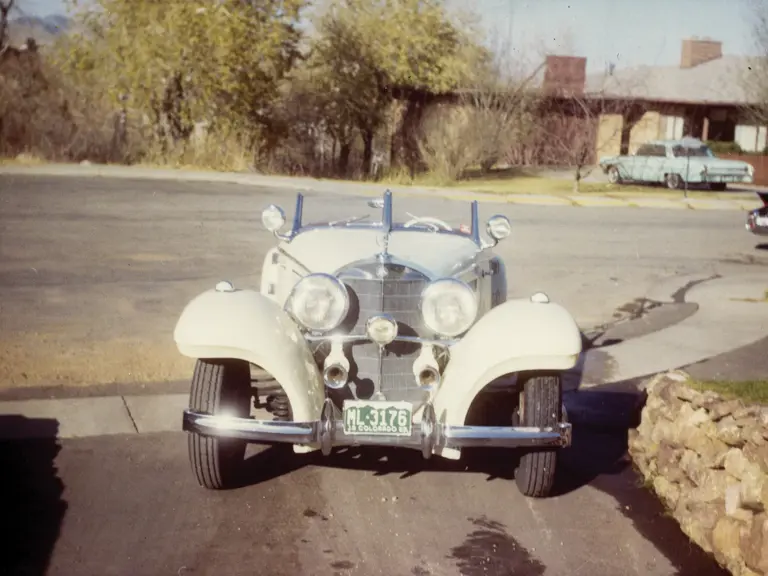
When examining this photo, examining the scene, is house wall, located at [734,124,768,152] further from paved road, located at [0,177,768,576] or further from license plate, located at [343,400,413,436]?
license plate, located at [343,400,413,436]

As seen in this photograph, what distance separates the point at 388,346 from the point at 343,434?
27.2 inches

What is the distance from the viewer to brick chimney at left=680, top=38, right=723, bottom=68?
1743 inches

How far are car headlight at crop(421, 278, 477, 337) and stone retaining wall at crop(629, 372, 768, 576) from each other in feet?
4.39

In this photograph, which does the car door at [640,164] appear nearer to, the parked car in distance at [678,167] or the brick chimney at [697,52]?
the parked car in distance at [678,167]

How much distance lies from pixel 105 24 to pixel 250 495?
2641cm

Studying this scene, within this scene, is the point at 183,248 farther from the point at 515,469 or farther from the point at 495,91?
the point at 495,91

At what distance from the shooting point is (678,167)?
2883 centimetres

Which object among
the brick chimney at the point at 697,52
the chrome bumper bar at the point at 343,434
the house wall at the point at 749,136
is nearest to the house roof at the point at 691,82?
the brick chimney at the point at 697,52

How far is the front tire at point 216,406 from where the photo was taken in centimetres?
503

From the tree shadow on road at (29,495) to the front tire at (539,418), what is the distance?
241 centimetres

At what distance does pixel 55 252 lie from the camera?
41.8 ft

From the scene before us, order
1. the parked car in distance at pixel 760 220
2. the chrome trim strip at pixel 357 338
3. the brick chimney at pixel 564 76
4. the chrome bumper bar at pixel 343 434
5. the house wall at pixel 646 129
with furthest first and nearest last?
the house wall at pixel 646 129, the brick chimney at pixel 564 76, the parked car in distance at pixel 760 220, the chrome trim strip at pixel 357 338, the chrome bumper bar at pixel 343 434

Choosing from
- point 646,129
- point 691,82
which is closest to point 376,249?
point 646,129

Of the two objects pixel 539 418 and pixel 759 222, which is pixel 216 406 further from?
pixel 759 222
